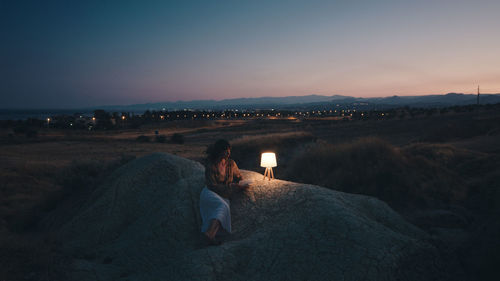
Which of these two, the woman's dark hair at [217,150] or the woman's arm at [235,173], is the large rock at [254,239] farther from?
the woman's dark hair at [217,150]

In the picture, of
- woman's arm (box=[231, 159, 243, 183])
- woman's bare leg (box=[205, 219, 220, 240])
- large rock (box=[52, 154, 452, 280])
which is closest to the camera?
large rock (box=[52, 154, 452, 280])

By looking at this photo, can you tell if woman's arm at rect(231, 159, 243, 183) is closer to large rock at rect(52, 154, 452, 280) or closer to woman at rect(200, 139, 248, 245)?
woman at rect(200, 139, 248, 245)

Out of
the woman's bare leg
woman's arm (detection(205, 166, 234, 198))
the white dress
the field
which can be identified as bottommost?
the field

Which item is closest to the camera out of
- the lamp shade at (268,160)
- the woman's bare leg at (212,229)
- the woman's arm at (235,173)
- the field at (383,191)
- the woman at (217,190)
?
the field at (383,191)

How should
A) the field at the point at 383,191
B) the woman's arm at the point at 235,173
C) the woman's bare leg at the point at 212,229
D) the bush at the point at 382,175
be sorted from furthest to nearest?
the bush at the point at 382,175
the woman's arm at the point at 235,173
the woman's bare leg at the point at 212,229
the field at the point at 383,191

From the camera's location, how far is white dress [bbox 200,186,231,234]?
15.2 ft

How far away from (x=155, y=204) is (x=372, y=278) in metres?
4.41

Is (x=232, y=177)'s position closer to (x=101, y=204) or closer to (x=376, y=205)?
(x=376, y=205)

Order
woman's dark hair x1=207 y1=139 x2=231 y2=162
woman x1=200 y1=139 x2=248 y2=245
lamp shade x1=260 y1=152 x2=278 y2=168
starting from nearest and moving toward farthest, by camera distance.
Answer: woman x1=200 y1=139 x2=248 y2=245 < woman's dark hair x1=207 y1=139 x2=231 y2=162 < lamp shade x1=260 y1=152 x2=278 y2=168

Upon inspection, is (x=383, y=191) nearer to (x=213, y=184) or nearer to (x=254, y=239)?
(x=254, y=239)

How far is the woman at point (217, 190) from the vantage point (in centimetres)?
459

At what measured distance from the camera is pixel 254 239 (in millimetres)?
4438

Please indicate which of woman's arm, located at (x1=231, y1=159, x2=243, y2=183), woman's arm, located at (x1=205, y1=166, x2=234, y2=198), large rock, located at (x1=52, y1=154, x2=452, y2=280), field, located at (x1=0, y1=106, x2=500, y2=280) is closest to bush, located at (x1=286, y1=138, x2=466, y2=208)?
field, located at (x1=0, y1=106, x2=500, y2=280)

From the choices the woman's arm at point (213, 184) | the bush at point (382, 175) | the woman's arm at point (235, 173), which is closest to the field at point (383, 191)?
the bush at point (382, 175)
